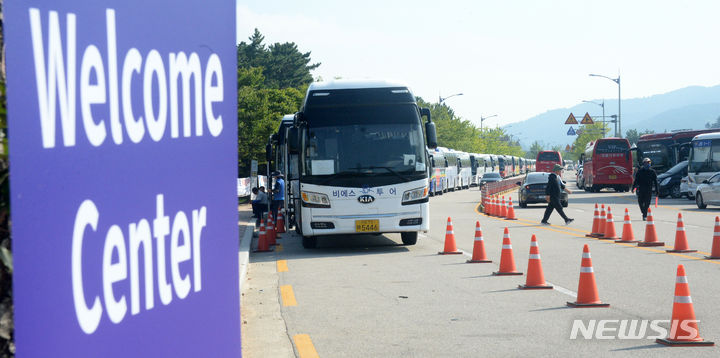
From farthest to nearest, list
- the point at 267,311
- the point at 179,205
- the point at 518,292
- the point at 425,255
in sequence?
the point at 425,255 → the point at 518,292 → the point at 267,311 → the point at 179,205

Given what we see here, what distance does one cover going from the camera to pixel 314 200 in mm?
16500

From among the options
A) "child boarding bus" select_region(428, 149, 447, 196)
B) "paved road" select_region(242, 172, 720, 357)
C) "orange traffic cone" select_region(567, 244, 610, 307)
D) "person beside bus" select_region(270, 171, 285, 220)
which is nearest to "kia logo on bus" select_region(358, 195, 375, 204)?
"paved road" select_region(242, 172, 720, 357)

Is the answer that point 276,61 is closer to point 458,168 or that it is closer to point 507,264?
point 458,168

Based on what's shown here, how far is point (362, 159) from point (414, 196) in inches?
48.9

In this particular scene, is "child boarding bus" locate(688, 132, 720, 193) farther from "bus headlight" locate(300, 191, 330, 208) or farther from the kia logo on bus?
"bus headlight" locate(300, 191, 330, 208)

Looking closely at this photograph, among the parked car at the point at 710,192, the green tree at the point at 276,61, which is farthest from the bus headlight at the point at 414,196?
the green tree at the point at 276,61

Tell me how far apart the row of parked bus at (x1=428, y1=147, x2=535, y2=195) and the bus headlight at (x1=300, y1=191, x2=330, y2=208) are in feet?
78.1

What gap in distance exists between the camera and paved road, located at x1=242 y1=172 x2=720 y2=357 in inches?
291

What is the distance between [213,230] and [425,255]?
486 inches

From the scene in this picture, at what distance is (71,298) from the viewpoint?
8.35 feet

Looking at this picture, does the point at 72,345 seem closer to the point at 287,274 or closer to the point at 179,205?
the point at 179,205

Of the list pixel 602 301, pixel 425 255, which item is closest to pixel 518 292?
pixel 602 301

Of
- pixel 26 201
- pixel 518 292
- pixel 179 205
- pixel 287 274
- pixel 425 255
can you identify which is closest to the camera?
pixel 26 201

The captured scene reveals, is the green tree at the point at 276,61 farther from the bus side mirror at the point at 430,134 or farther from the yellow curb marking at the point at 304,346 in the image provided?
the yellow curb marking at the point at 304,346
